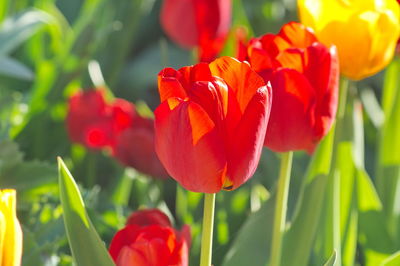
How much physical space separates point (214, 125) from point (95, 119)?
0.54 m

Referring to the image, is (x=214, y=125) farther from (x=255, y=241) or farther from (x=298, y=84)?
(x=255, y=241)

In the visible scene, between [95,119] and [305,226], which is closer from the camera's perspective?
[305,226]

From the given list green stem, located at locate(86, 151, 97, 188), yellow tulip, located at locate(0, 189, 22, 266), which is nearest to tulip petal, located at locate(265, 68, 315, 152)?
yellow tulip, located at locate(0, 189, 22, 266)

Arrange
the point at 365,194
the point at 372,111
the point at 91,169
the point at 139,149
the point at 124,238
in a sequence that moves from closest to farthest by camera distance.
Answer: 1. the point at 124,238
2. the point at 365,194
3. the point at 139,149
4. the point at 91,169
5. the point at 372,111

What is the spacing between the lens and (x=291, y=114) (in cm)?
61

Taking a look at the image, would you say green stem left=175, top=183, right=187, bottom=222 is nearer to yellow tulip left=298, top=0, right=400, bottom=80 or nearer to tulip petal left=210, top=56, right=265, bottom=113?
yellow tulip left=298, top=0, right=400, bottom=80

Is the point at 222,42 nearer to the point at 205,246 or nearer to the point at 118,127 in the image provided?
the point at 118,127

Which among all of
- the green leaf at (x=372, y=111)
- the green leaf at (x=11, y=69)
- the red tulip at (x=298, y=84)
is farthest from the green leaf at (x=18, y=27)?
the red tulip at (x=298, y=84)

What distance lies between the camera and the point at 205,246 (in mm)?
556

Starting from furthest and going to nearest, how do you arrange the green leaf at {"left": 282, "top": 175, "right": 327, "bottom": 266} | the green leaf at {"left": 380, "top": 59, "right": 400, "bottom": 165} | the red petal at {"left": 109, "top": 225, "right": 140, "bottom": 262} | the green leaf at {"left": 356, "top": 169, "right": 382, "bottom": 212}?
the green leaf at {"left": 380, "top": 59, "right": 400, "bottom": 165}
the green leaf at {"left": 356, "top": 169, "right": 382, "bottom": 212}
the green leaf at {"left": 282, "top": 175, "right": 327, "bottom": 266}
the red petal at {"left": 109, "top": 225, "right": 140, "bottom": 262}

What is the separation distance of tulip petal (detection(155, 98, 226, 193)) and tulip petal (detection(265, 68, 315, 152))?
0.10m

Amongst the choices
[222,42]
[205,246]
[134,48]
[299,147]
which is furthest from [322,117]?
[134,48]

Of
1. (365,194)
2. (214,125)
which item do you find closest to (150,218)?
(214,125)

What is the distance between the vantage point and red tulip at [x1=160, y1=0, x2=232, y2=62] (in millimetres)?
1074
